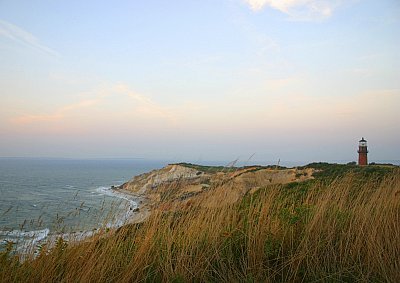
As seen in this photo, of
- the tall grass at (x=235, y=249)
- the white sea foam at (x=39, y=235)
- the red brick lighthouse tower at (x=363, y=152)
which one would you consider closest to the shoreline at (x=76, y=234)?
the white sea foam at (x=39, y=235)

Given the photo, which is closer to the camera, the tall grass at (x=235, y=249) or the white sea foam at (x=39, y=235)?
the tall grass at (x=235, y=249)

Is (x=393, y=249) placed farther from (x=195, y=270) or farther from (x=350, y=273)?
(x=195, y=270)

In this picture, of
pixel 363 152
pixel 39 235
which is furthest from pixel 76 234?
pixel 363 152

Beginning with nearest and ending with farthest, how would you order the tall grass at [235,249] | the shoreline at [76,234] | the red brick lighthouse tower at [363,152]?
the tall grass at [235,249], the shoreline at [76,234], the red brick lighthouse tower at [363,152]

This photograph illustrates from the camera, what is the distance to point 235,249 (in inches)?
144

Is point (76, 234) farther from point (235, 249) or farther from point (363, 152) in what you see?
point (363, 152)

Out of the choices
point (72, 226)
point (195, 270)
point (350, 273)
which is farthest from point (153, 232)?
point (350, 273)

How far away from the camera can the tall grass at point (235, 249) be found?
3.04 m

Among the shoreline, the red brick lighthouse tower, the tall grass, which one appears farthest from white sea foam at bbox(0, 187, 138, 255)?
the red brick lighthouse tower

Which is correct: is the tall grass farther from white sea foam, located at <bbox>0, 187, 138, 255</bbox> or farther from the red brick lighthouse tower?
the red brick lighthouse tower

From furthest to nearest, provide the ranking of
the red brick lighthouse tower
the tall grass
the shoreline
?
the red brick lighthouse tower → the shoreline → the tall grass

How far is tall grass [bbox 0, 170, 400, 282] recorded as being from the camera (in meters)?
3.04

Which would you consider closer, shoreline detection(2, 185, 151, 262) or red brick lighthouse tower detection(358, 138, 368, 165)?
shoreline detection(2, 185, 151, 262)

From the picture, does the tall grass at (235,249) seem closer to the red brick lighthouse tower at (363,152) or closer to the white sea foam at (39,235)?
the white sea foam at (39,235)
